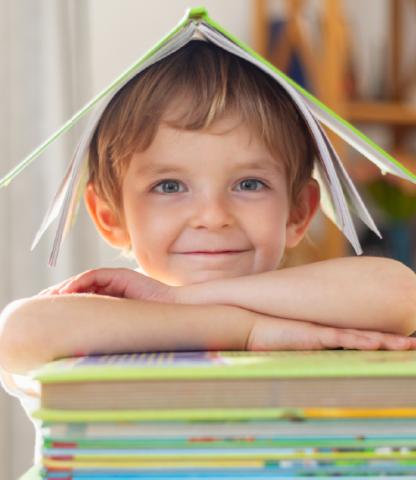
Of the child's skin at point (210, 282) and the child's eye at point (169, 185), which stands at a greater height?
the child's eye at point (169, 185)

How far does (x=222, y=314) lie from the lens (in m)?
0.66

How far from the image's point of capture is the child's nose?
2.87 feet

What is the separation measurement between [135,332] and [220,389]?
0.17 meters

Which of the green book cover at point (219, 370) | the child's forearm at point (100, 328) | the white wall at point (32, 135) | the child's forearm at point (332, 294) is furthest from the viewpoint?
the white wall at point (32, 135)

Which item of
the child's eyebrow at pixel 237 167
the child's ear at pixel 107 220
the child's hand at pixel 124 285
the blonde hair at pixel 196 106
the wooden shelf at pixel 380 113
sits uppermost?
the wooden shelf at pixel 380 113

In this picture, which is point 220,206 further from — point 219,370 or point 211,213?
point 219,370

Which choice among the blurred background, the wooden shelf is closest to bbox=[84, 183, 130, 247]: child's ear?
the blurred background

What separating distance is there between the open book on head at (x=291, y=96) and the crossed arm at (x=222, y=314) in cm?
5

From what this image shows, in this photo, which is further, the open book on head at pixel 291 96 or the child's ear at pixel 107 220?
the child's ear at pixel 107 220

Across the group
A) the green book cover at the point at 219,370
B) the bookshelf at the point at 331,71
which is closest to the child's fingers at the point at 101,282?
the green book cover at the point at 219,370

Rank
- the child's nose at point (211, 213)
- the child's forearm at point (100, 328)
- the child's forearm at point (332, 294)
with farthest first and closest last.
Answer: the child's nose at point (211, 213) → the child's forearm at point (332, 294) → the child's forearm at point (100, 328)

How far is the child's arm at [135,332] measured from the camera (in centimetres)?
61

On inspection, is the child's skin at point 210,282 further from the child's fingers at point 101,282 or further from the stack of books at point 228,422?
the stack of books at point 228,422

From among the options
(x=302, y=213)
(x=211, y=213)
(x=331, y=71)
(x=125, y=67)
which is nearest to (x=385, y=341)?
(x=211, y=213)
